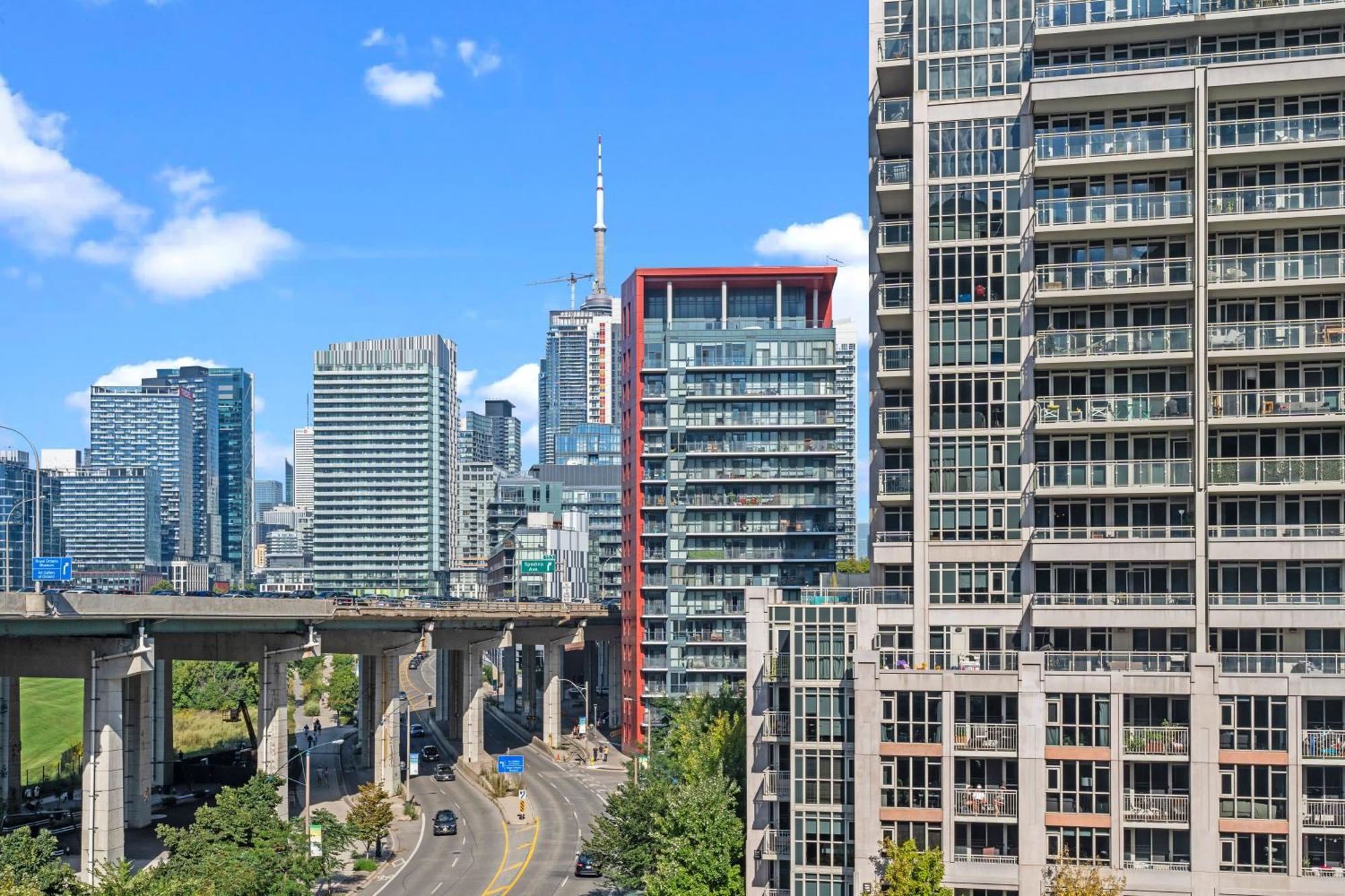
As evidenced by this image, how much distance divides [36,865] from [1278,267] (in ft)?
235

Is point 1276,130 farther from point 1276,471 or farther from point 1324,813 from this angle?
point 1324,813

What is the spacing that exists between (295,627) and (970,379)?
68.7 m

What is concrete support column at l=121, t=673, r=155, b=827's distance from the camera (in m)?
120

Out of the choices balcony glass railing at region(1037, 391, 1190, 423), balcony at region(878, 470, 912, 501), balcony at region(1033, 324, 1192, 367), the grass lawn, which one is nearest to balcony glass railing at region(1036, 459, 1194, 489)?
balcony glass railing at region(1037, 391, 1190, 423)

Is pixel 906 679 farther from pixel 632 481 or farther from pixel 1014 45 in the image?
pixel 632 481

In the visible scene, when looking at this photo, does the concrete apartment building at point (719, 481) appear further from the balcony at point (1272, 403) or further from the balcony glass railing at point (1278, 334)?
the balcony glass railing at point (1278, 334)

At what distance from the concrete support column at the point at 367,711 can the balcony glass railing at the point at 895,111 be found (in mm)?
91904

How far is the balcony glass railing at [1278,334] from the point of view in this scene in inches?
2923

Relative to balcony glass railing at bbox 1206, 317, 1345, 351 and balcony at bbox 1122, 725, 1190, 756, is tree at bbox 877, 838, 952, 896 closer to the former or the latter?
balcony at bbox 1122, 725, 1190, 756

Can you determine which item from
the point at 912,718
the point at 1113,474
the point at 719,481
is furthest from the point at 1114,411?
the point at 719,481

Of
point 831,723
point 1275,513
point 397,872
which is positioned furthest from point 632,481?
point 1275,513

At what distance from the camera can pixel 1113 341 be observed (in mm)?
76375

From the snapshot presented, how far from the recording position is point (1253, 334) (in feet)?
245

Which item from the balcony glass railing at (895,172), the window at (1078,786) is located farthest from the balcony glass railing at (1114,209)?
the window at (1078,786)
